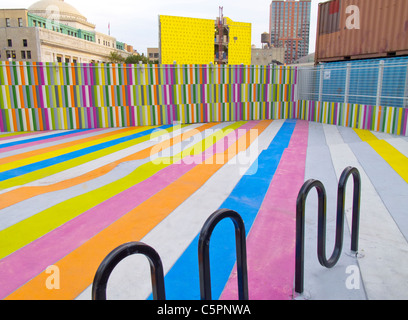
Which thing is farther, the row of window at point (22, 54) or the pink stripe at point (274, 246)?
the row of window at point (22, 54)

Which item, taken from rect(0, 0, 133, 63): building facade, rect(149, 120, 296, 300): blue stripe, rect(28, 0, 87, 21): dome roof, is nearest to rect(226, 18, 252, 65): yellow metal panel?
rect(0, 0, 133, 63): building facade

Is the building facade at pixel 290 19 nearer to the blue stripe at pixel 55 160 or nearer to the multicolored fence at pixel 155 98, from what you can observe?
the multicolored fence at pixel 155 98

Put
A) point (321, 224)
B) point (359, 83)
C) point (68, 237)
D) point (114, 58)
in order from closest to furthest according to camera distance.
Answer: point (321, 224) < point (68, 237) < point (359, 83) < point (114, 58)

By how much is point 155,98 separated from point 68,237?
9.13 meters

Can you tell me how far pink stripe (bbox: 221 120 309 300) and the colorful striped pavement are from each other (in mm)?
13

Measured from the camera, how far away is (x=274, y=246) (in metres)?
3.43

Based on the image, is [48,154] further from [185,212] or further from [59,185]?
[185,212]

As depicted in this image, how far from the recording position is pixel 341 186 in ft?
9.35

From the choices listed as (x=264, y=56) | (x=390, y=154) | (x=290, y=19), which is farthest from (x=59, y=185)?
(x=290, y=19)

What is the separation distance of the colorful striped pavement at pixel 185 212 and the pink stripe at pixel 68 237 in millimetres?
14

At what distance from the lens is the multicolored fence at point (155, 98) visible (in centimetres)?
1076

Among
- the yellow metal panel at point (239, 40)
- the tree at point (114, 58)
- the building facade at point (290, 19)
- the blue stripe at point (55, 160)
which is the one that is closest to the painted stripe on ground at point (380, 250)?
the blue stripe at point (55, 160)
